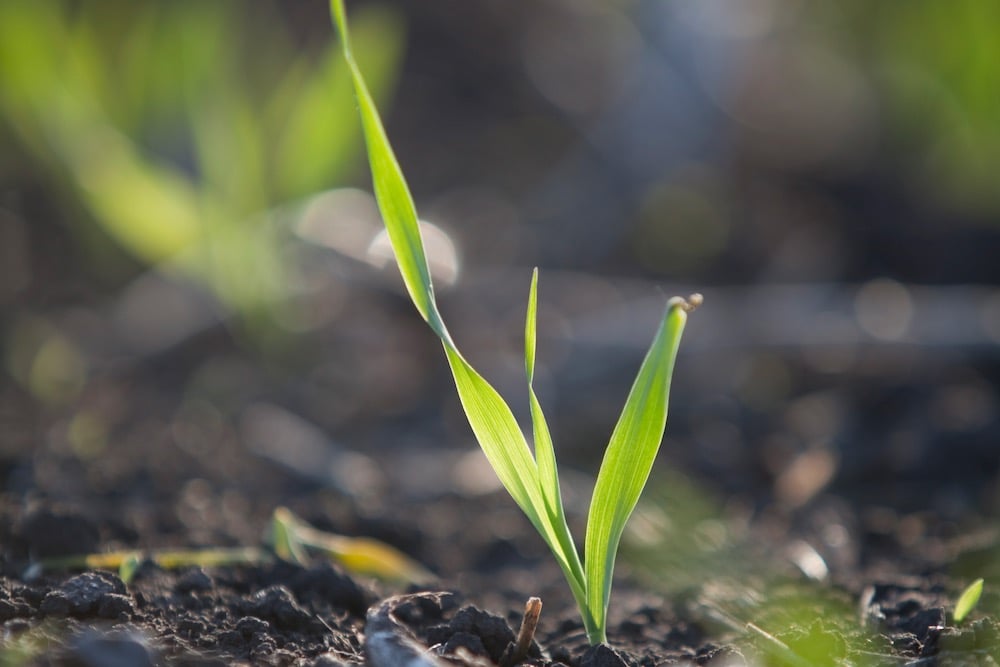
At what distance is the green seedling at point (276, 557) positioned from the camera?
3.21 ft

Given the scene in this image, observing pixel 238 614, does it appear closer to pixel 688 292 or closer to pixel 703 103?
pixel 688 292

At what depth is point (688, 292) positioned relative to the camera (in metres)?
2.36

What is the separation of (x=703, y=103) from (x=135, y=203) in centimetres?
176

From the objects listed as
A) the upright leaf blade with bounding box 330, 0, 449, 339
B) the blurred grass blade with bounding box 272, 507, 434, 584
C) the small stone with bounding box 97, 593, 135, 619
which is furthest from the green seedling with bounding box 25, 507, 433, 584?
the upright leaf blade with bounding box 330, 0, 449, 339

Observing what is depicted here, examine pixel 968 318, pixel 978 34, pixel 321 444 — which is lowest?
pixel 321 444

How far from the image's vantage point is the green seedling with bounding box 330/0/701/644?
766mm

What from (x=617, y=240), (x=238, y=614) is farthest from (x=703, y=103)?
(x=238, y=614)

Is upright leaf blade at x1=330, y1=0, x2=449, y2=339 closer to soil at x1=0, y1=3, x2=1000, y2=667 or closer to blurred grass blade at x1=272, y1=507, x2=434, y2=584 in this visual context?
soil at x1=0, y1=3, x2=1000, y2=667

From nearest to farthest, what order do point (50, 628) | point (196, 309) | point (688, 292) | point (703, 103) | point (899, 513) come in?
point (50, 628)
point (899, 513)
point (196, 309)
point (688, 292)
point (703, 103)

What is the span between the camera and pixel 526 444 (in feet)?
2.56

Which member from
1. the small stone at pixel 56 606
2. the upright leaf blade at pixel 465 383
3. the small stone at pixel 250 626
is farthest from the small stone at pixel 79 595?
the upright leaf blade at pixel 465 383

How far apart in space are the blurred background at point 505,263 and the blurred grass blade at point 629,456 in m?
0.62

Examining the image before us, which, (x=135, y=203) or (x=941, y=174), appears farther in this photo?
(x=941, y=174)

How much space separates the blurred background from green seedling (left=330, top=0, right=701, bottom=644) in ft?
1.95
